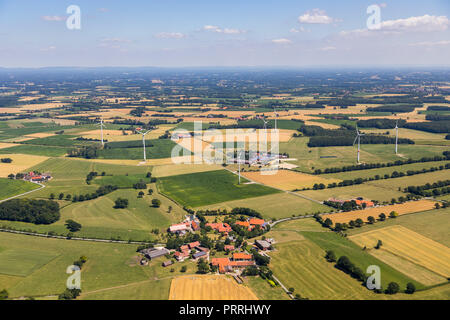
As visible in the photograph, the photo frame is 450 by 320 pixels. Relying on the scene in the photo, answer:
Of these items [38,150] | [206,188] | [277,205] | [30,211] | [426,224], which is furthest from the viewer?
[38,150]

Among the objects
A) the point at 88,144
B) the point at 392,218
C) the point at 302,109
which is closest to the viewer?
the point at 392,218

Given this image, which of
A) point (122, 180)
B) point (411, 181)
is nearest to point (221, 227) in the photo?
point (122, 180)

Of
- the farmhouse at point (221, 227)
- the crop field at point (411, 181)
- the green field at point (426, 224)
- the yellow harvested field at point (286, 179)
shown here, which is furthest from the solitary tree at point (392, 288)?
the crop field at point (411, 181)

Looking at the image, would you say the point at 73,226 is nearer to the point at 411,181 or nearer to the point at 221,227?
the point at 221,227

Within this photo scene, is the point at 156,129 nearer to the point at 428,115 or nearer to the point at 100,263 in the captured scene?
the point at 100,263

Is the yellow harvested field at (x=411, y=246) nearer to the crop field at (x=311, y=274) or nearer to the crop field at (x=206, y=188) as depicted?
the crop field at (x=311, y=274)
